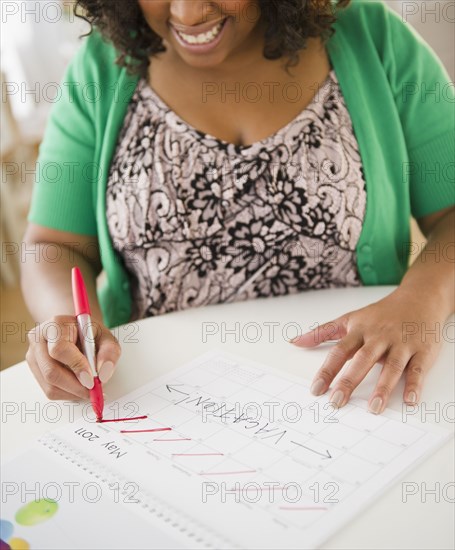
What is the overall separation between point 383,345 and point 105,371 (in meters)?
0.36

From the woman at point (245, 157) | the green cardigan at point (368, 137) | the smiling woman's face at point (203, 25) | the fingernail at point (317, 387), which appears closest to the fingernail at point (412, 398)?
the fingernail at point (317, 387)

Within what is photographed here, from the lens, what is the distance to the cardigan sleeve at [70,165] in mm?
1273

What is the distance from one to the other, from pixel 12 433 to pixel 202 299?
44 centimetres

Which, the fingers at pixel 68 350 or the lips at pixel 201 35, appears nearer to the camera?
the fingers at pixel 68 350

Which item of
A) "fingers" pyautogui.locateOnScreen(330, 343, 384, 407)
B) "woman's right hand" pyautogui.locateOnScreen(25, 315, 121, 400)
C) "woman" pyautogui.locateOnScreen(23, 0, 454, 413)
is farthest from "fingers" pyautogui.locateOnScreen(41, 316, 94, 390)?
"fingers" pyautogui.locateOnScreen(330, 343, 384, 407)

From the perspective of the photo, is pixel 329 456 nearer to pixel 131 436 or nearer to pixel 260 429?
pixel 260 429

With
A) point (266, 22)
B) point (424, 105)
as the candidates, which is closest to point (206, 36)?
point (266, 22)

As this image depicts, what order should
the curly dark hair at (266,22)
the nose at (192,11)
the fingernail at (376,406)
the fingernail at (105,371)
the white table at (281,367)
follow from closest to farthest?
the white table at (281,367) → the fingernail at (376,406) → the fingernail at (105,371) → the nose at (192,11) → the curly dark hair at (266,22)

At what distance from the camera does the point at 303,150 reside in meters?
1.17

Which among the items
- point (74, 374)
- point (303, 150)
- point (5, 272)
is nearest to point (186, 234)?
point (303, 150)

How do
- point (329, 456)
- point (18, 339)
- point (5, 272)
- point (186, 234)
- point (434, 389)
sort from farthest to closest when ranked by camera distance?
point (5, 272) → point (18, 339) → point (186, 234) → point (434, 389) → point (329, 456)

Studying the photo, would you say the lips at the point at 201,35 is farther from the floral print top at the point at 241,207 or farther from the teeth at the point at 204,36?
the floral print top at the point at 241,207

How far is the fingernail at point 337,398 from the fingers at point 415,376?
0.07 metres

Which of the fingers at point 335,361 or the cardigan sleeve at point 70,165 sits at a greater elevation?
the cardigan sleeve at point 70,165
